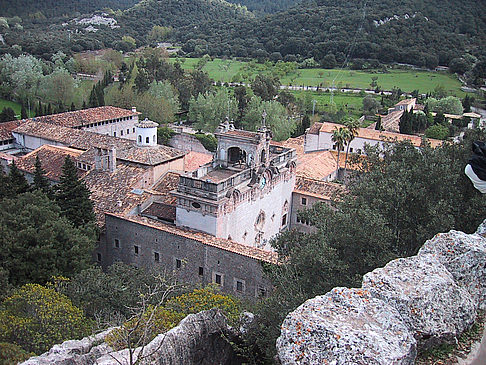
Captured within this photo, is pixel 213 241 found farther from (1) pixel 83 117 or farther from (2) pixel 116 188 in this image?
(1) pixel 83 117

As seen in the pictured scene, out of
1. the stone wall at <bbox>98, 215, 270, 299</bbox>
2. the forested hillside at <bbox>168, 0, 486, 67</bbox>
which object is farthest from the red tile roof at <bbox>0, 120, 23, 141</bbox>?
the forested hillside at <bbox>168, 0, 486, 67</bbox>

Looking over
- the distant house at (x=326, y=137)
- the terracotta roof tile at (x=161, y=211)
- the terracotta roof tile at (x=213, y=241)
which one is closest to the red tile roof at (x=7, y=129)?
the terracotta roof tile at (x=213, y=241)

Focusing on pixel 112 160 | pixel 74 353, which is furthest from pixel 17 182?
pixel 74 353

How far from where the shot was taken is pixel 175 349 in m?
11.7

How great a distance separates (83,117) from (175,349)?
4169 cm

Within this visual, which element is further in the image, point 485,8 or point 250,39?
point 250,39

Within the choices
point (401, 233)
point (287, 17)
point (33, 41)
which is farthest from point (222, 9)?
point (401, 233)

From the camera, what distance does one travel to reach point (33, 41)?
93.7m

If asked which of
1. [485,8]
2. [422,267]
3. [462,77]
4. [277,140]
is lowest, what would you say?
[277,140]

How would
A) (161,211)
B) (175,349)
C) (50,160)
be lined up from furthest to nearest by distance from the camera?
(50,160) → (161,211) → (175,349)

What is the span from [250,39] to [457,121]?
6731 centimetres

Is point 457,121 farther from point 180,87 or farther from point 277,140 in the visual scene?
point 180,87

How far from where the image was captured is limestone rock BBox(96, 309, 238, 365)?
11.2 meters

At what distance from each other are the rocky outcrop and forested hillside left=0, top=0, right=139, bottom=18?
77615mm
